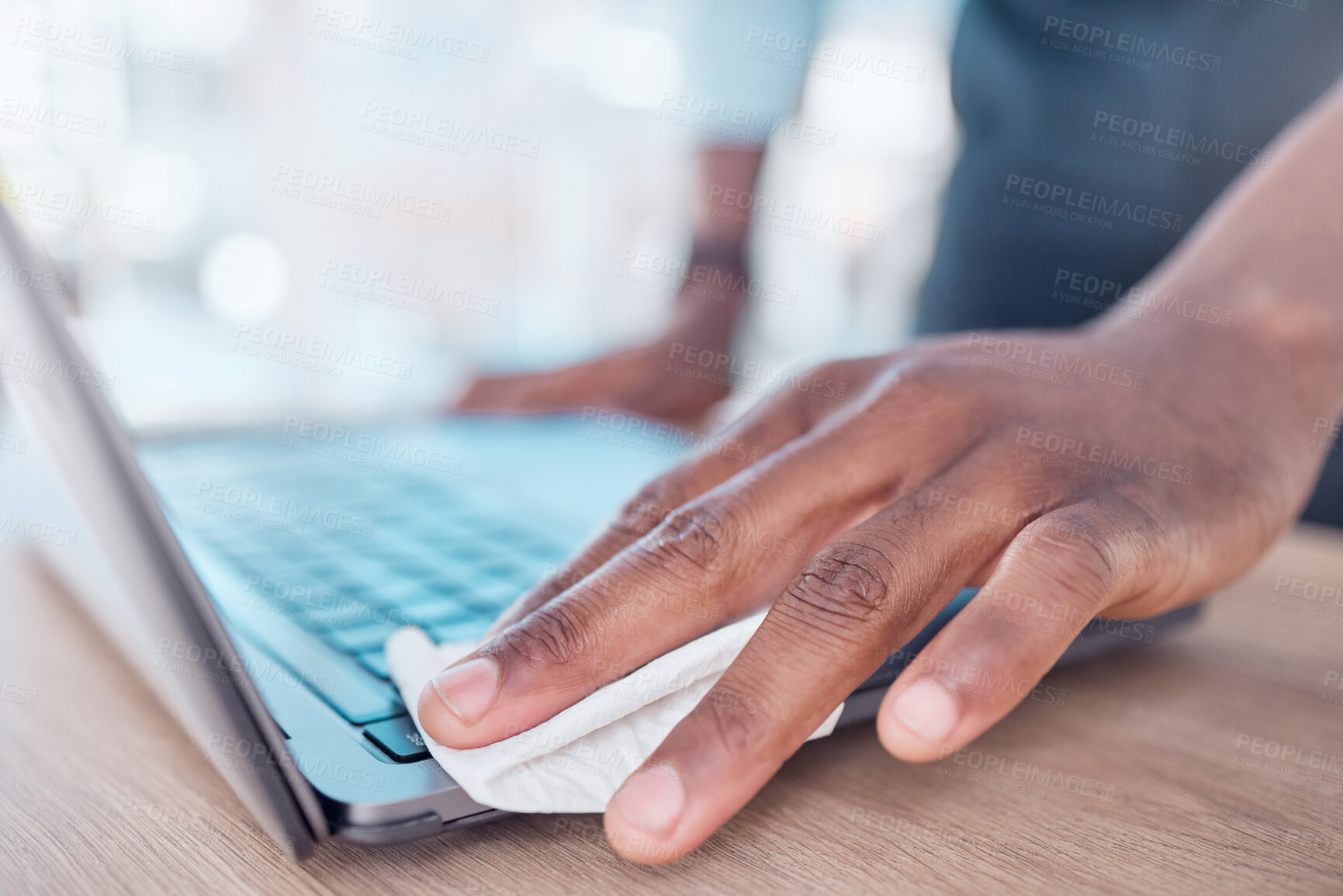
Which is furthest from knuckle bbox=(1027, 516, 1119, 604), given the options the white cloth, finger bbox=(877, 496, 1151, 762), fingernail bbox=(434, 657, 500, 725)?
fingernail bbox=(434, 657, 500, 725)

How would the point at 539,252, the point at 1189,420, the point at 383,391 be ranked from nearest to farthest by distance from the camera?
the point at 1189,420, the point at 383,391, the point at 539,252

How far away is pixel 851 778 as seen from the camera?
37 centimetres

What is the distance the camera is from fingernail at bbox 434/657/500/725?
315 mm

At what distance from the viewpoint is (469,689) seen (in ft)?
1.06

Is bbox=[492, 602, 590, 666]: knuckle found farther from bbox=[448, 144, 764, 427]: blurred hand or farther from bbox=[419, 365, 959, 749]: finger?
bbox=[448, 144, 764, 427]: blurred hand

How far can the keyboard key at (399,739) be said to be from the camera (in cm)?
32

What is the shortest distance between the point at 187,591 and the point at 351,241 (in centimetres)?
379

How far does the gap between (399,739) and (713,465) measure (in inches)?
10.5

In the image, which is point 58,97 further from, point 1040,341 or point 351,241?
point 1040,341

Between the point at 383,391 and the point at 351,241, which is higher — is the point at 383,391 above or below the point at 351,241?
below

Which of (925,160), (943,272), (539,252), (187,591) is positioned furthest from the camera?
(539,252)

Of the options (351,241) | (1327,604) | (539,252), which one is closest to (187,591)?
(1327,604)

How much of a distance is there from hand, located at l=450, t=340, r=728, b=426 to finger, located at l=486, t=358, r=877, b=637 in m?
0.54

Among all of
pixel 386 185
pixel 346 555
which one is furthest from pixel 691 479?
pixel 386 185
